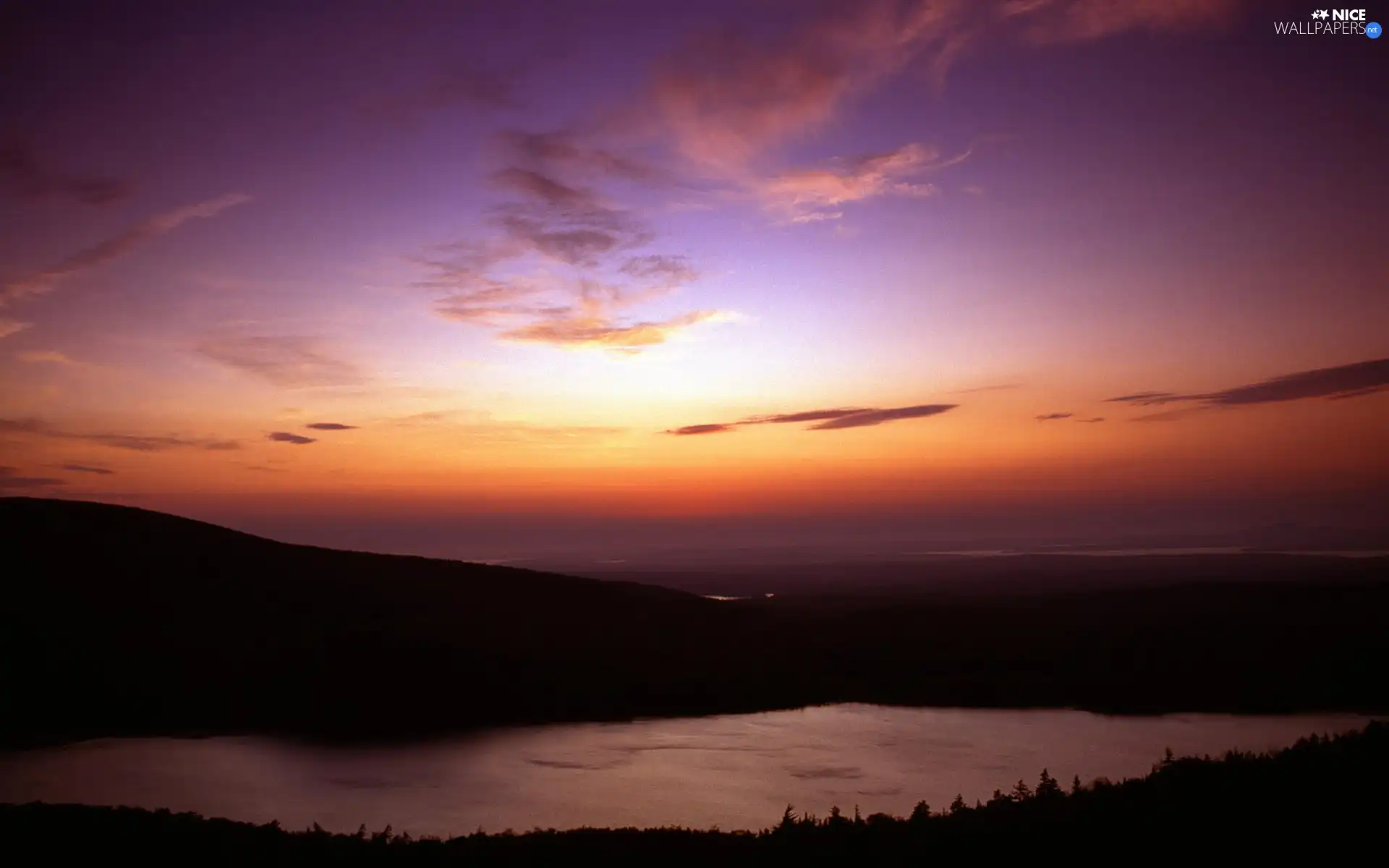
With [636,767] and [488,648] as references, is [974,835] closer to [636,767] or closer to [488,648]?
[636,767]

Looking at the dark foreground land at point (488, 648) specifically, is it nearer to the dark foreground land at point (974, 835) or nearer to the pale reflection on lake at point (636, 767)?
the pale reflection on lake at point (636, 767)

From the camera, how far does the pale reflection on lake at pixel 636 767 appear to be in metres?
24.7

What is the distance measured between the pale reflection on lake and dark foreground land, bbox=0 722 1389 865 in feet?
24.2

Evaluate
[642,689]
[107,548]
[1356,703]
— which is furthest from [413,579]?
[1356,703]

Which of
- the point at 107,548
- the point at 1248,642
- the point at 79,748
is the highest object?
the point at 107,548

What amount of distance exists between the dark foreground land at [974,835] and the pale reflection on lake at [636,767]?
291 inches

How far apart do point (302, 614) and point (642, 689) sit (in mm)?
21931

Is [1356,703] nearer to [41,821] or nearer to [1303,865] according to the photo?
[1303,865]

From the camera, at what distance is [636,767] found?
3033 cm

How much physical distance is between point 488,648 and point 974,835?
36764 millimetres

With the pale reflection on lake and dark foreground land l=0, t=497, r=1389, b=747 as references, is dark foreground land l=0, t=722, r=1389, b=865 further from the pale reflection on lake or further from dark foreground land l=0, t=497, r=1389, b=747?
dark foreground land l=0, t=497, r=1389, b=747

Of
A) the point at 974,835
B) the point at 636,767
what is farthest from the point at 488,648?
the point at 974,835

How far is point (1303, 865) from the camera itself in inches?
462

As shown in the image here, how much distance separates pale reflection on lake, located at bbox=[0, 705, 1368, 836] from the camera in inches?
974
